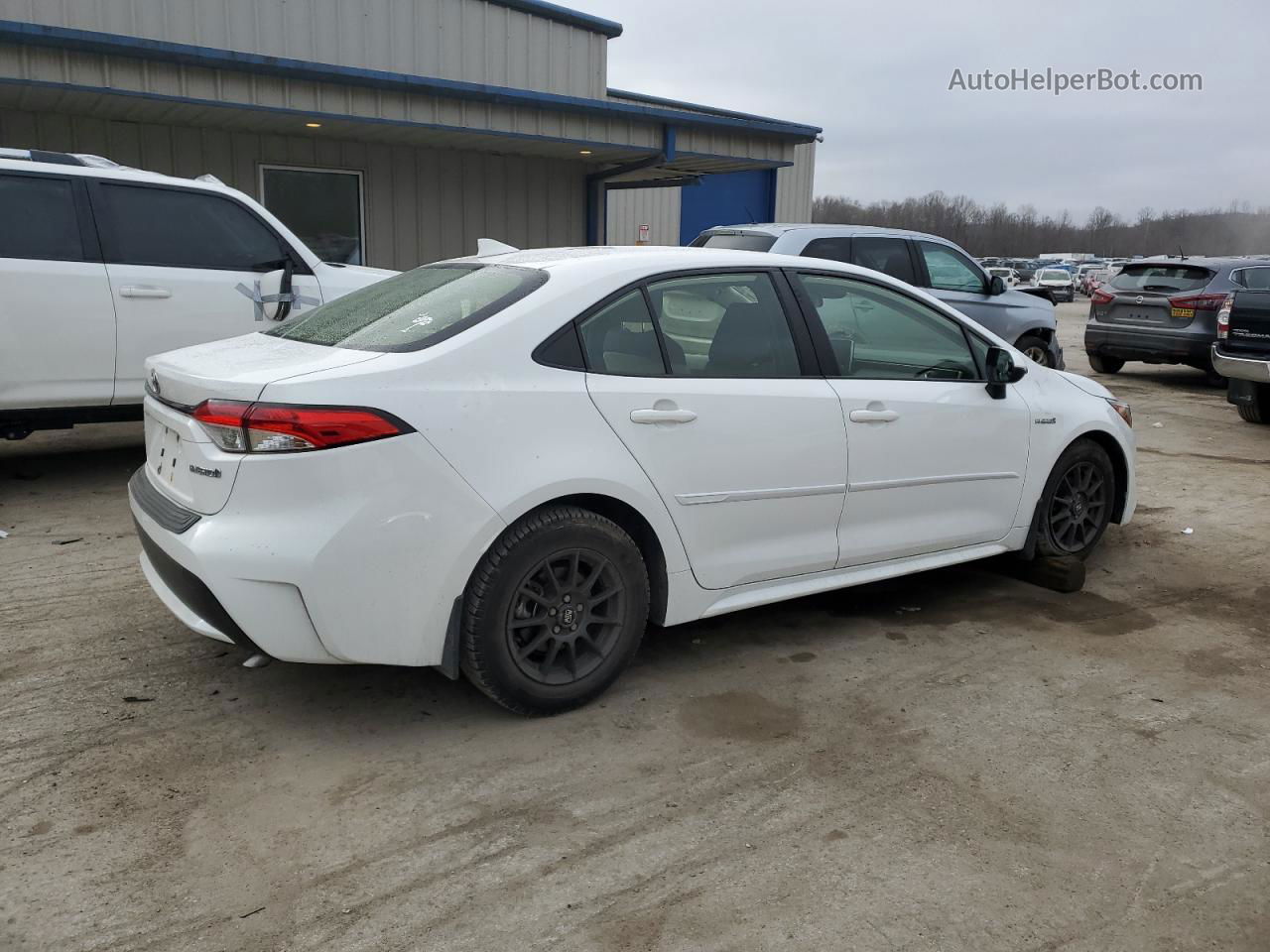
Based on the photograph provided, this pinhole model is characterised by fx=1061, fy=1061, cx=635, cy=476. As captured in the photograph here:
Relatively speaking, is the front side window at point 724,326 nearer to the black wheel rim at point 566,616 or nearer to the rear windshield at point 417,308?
the rear windshield at point 417,308

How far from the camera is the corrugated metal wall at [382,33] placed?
36.2 ft

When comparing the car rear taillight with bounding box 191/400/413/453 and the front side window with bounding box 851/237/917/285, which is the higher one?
the front side window with bounding box 851/237/917/285

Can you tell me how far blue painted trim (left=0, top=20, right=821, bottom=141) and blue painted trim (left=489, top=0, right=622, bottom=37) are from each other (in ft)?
9.92

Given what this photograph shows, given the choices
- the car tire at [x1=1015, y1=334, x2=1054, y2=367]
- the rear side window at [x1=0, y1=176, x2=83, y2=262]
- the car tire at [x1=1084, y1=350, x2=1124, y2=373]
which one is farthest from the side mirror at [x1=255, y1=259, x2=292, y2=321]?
the car tire at [x1=1084, y1=350, x2=1124, y2=373]

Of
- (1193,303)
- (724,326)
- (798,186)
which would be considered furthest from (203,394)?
(798,186)

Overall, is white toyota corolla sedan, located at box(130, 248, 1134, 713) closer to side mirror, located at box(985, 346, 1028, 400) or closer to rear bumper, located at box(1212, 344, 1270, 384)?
side mirror, located at box(985, 346, 1028, 400)

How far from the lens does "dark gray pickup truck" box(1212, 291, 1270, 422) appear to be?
9.24 metres

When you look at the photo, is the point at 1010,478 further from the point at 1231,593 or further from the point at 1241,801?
the point at 1241,801

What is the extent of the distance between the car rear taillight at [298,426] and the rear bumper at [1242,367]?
28.5 feet

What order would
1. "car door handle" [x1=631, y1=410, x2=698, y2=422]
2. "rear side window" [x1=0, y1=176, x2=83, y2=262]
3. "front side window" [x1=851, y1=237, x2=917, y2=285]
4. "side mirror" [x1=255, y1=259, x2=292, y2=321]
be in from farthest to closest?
"front side window" [x1=851, y1=237, x2=917, y2=285] < "side mirror" [x1=255, y1=259, x2=292, y2=321] < "rear side window" [x1=0, y1=176, x2=83, y2=262] < "car door handle" [x1=631, y1=410, x2=698, y2=422]

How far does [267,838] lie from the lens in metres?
2.91

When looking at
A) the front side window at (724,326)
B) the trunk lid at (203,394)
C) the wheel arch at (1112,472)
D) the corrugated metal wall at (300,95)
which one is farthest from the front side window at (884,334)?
the corrugated metal wall at (300,95)

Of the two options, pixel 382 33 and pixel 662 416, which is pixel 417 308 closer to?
pixel 662 416

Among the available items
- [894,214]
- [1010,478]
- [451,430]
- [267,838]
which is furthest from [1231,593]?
[894,214]
